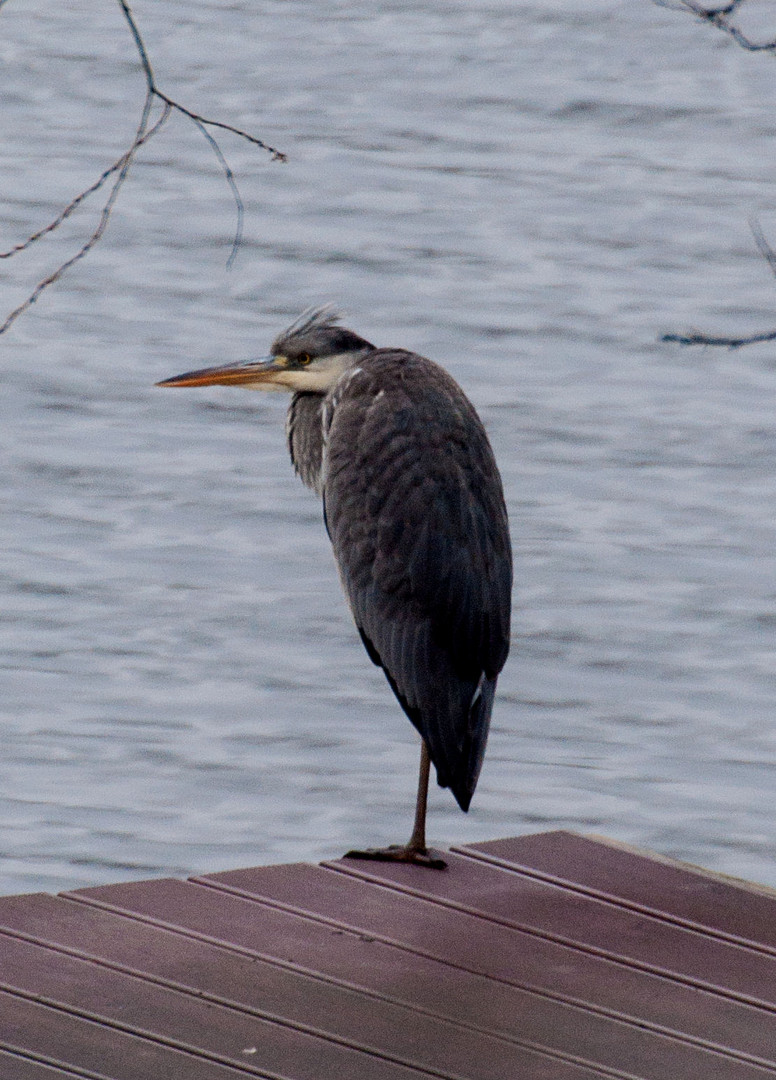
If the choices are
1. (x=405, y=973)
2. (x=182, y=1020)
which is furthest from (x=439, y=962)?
(x=182, y=1020)

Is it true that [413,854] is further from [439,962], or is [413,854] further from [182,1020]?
[182,1020]

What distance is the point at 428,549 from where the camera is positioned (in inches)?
175

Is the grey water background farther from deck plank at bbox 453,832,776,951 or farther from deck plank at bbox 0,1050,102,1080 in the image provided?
deck plank at bbox 0,1050,102,1080

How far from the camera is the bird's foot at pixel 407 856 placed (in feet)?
13.6

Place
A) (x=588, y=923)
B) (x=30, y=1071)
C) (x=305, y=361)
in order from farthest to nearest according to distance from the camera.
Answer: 1. (x=305, y=361)
2. (x=588, y=923)
3. (x=30, y=1071)

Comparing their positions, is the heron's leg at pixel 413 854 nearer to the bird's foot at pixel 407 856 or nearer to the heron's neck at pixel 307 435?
the bird's foot at pixel 407 856

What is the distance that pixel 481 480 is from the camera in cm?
450

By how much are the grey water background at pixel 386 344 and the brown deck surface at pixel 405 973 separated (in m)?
1.95

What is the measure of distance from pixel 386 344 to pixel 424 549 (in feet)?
17.8

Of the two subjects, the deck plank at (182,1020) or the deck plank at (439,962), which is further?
the deck plank at (439,962)

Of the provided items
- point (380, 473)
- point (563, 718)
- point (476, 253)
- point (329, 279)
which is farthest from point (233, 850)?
point (476, 253)

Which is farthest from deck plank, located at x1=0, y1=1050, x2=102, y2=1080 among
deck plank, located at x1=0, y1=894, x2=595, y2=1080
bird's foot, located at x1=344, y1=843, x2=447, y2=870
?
bird's foot, located at x1=344, y1=843, x2=447, y2=870

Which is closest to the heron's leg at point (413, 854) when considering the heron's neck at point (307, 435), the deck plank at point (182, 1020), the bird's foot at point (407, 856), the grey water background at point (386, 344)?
the bird's foot at point (407, 856)

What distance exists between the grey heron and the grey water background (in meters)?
1.58
